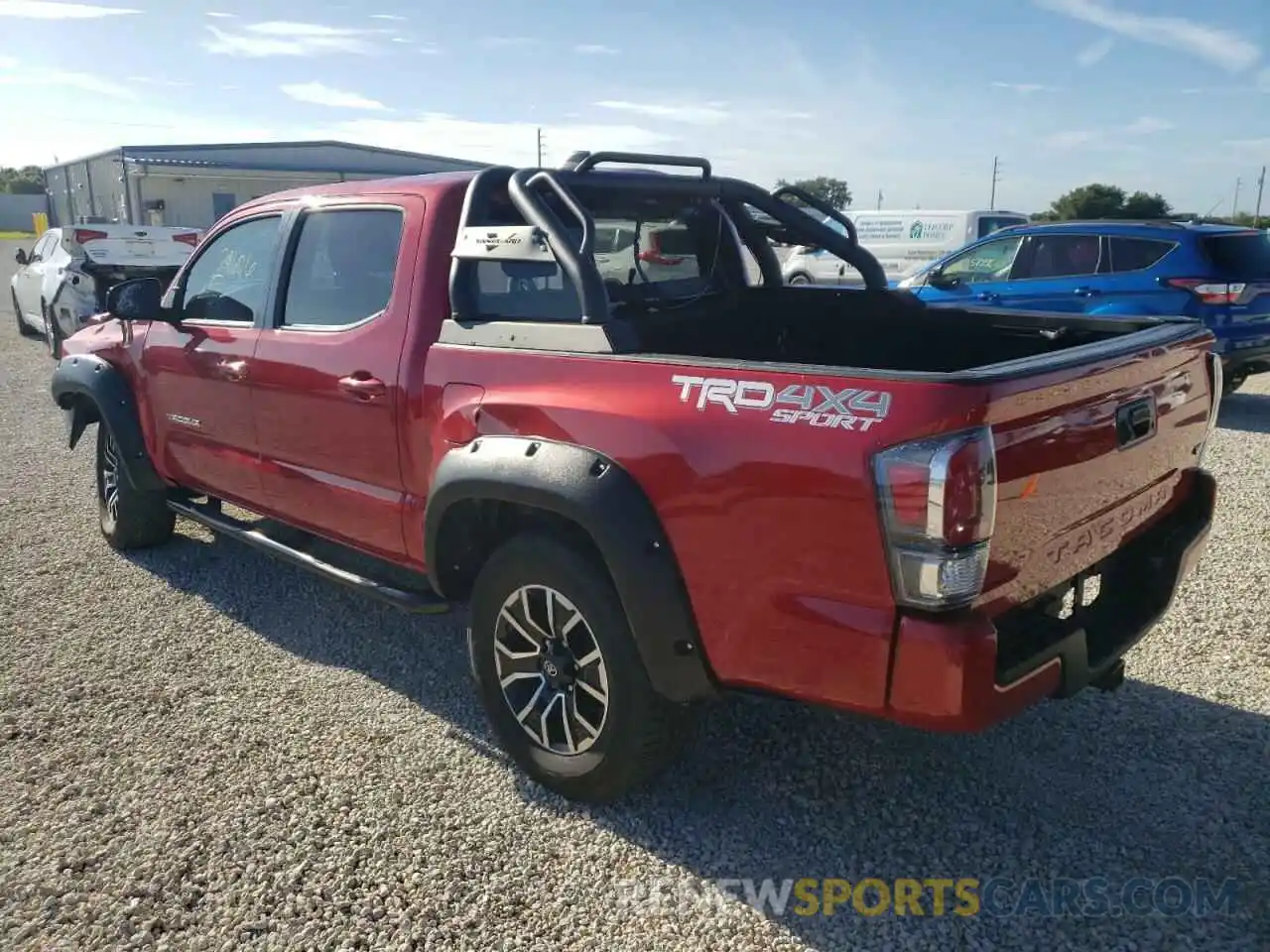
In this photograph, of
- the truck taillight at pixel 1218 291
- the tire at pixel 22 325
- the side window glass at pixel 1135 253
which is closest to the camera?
the truck taillight at pixel 1218 291

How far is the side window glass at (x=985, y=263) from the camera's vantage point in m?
9.79

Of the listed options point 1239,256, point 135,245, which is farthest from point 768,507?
point 135,245

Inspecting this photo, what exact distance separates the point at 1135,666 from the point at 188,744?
3.62 metres

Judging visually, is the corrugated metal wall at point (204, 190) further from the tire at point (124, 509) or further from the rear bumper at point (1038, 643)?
the rear bumper at point (1038, 643)

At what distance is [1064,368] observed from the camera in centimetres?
241

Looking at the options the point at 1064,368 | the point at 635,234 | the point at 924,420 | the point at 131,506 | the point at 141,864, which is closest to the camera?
the point at 924,420

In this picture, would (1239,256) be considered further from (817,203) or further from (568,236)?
(568,236)

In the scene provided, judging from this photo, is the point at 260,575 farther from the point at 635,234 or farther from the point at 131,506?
the point at 635,234

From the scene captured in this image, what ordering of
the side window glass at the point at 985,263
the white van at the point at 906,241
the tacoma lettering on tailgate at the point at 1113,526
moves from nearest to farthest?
the tacoma lettering on tailgate at the point at 1113,526, the side window glass at the point at 985,263, the white van at the point at 906,241

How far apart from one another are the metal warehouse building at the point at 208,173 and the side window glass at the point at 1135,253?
24.7 m

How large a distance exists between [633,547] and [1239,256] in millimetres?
7941

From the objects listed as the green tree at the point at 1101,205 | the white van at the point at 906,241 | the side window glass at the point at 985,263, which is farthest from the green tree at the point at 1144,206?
the side window glass at the point at 985,263

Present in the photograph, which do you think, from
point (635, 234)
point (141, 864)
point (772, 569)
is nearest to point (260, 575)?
point (141, 864)

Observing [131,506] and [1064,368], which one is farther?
[131,506]
